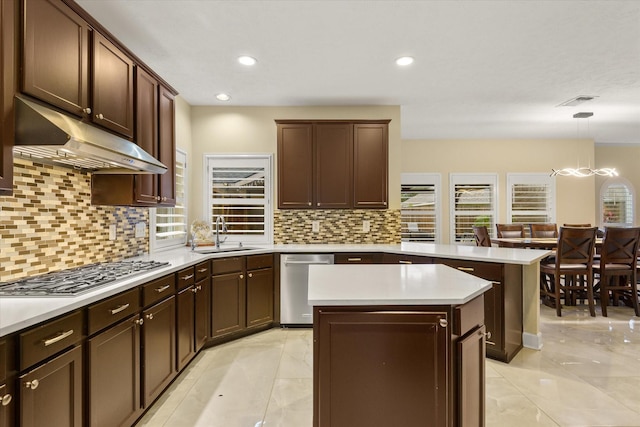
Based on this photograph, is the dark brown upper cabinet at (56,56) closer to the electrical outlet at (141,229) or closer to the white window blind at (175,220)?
the electrical outlet at (141,229)

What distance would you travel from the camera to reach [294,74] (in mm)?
3410

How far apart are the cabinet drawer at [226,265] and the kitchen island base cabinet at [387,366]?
1959 millimetres

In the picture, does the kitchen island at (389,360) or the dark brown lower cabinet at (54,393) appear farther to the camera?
the kitchen island at (389,360)

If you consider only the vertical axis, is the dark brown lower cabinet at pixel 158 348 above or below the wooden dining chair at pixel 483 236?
below

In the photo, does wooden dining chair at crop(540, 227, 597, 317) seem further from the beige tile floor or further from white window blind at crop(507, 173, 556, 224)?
white window blind at crop(507, 173, 556, 224)

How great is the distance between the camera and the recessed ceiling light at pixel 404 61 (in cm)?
304

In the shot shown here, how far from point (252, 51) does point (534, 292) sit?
3298 millimetres

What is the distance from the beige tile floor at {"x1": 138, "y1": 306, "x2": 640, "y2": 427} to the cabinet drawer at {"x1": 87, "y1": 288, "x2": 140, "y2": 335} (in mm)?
773

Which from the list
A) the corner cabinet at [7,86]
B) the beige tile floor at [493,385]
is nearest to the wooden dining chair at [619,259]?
the beige tile floor at [493,385]

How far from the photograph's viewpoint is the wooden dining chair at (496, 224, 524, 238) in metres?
5.72

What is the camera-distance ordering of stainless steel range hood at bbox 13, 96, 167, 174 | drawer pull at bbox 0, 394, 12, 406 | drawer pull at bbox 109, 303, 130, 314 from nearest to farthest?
drawer pull at bbox 0, 394, 12, 406 → stainless steel range hood at bbox 13, 96, 167, 174 → drawer pull at bbox 109, 303, 130, 314

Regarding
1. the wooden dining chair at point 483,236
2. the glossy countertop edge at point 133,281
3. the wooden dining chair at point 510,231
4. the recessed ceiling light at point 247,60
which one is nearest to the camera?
the glossy countertop edge at point 133,281

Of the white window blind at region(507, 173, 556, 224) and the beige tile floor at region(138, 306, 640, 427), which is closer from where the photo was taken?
the beige tile floor at region(138, 306, 640, 427)

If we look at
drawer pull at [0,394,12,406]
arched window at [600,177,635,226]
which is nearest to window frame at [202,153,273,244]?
drawer pull at [0,394,12,406]
